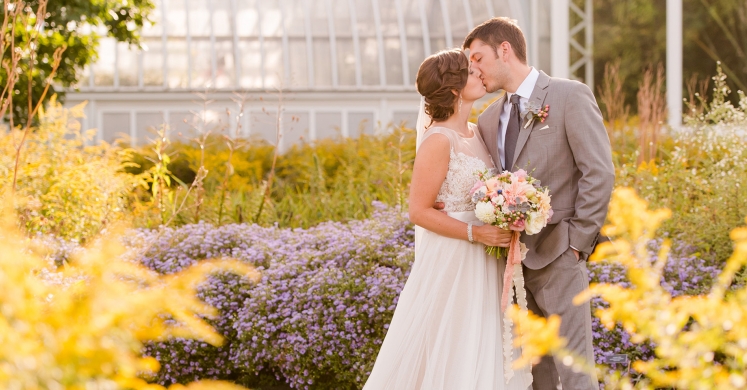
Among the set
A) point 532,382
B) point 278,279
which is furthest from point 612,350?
point 278,279

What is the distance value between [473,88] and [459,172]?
1.30 feet

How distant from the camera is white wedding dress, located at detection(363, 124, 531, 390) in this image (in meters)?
3.35

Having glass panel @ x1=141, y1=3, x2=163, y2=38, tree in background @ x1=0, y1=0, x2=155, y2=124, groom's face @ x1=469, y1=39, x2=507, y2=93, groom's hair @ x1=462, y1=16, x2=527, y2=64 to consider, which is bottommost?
groom's face @ x1=469, y1=39, x2=507, y2=93

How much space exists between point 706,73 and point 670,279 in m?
9.22

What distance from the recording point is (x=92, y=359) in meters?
1.25

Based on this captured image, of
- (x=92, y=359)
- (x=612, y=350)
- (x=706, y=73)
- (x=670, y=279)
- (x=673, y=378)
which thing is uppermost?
(x=706, y=73)

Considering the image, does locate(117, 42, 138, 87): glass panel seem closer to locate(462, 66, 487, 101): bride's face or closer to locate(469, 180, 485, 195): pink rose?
locate(462, 66, 487, 101): bride's face

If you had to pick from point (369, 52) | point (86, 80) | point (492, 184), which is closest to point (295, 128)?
point (369, 52)

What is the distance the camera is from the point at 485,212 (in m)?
3.05

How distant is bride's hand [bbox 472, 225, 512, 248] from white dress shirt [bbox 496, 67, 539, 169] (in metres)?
0.39

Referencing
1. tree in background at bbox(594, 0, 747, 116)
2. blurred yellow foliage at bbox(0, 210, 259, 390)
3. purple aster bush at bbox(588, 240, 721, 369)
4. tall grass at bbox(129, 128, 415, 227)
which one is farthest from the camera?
tree in background at bbox(594, 0, 747, 116)

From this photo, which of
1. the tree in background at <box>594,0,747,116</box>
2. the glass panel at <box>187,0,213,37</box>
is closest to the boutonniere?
the tree in background at <box>594,0,747,116</box>

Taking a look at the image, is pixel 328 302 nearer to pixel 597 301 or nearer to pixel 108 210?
pixel 597 301

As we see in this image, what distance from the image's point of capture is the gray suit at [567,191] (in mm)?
3166
